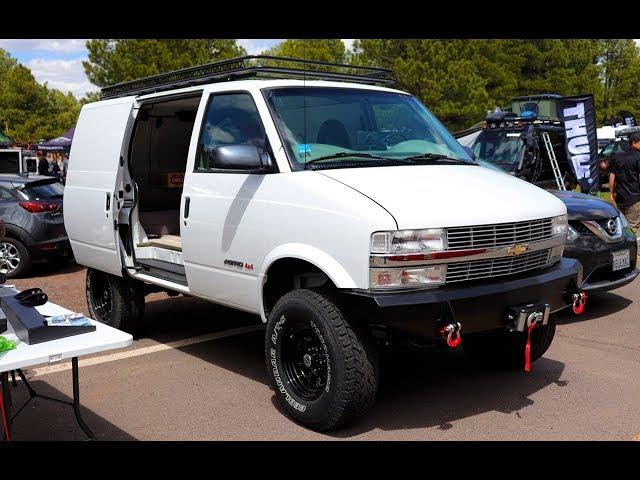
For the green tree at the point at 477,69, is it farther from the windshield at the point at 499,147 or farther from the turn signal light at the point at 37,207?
the turn signal light at the point at 37,207

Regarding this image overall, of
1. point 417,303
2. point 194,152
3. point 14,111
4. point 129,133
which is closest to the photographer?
point 417,303

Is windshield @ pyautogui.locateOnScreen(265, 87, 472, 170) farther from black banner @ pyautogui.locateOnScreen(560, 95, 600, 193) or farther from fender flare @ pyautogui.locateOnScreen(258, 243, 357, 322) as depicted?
black banner @ pyautogui.locateOnScreen(560, 95, 600, 193)

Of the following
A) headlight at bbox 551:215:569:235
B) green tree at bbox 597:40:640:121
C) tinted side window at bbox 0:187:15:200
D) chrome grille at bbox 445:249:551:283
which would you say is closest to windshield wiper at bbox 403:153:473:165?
headlight at bbox 551:215:569:235

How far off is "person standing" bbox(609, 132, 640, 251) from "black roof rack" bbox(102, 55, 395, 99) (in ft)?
20.8

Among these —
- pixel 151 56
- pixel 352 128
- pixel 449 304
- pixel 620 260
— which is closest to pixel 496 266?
pixel 449 304

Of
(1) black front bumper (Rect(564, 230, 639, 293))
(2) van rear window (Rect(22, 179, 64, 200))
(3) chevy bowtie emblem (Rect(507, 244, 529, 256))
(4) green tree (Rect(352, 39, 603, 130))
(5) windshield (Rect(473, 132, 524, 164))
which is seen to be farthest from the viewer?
(4) green tree (Rect(352, 39, 603, 130))

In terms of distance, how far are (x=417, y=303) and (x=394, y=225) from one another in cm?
45

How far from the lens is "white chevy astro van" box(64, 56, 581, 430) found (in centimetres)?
384

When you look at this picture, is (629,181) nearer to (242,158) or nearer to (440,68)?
(242,158)

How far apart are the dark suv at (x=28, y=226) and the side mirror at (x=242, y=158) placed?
7.00 m

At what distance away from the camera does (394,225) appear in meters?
3.75

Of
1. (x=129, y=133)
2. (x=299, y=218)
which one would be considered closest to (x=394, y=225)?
(x=299, y=218)

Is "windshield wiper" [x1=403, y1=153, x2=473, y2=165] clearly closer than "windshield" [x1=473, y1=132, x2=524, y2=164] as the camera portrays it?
Yes
